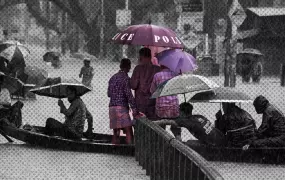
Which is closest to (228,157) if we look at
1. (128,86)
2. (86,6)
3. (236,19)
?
(128,86)

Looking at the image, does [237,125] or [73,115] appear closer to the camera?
[237,125]

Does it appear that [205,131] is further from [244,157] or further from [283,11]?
[283,11]

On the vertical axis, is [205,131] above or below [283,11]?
below

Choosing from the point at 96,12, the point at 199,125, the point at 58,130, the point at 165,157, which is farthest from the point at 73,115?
the point at 96,12

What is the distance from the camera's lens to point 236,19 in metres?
21.1

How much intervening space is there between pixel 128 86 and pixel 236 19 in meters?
9.27

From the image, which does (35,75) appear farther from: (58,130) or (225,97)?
(225,97)

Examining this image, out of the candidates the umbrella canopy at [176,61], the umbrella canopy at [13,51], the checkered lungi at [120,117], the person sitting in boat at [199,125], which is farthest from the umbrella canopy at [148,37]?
the umbrella canopy at [13,51]

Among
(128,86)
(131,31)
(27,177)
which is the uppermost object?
(131,31)

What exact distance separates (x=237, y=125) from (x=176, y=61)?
141cm

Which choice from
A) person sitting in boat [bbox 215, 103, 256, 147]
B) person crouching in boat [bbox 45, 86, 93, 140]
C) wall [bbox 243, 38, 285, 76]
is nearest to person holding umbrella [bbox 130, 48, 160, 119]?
person crouching in boat [bbox 45, 86, 93, 140]

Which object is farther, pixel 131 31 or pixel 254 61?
pixel 254 61

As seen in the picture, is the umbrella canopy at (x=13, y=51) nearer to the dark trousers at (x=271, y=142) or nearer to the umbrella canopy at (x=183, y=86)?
the umbrella canopy at (x=183, y=86)

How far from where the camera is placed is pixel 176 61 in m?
12.0
